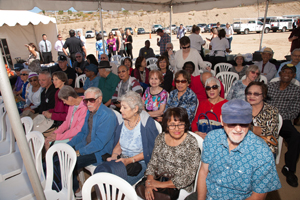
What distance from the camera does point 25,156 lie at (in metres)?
1.19

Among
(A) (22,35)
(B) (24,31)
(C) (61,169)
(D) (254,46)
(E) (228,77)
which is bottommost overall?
(C) (61,169)

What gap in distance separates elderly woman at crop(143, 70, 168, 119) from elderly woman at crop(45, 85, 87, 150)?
107cm

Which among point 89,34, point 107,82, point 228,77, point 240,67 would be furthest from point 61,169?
point 89,34

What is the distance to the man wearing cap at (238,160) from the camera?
1390 millimetres

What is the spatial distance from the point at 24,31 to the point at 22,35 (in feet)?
0.80

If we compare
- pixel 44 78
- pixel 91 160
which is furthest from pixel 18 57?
pixel 91 160

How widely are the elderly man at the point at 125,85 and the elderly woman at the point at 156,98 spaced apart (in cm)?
55

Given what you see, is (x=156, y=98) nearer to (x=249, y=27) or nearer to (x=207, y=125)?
(x=207, y=125)

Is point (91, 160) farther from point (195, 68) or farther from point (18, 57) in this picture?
point (18, 57)

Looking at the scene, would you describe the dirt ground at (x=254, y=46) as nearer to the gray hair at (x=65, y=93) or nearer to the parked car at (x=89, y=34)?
the parked car at (x=89, y=34)

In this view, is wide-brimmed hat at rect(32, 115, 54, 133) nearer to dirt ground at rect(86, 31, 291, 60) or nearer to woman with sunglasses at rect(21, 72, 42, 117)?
woman with sunglasses at rect(21, 72, 42, 117)

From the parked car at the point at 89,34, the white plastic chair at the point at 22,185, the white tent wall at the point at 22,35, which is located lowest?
the white plastic chair at the point at 22,185

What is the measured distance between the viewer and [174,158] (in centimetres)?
189

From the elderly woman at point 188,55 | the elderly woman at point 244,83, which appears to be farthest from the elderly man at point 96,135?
the elderly woman at point 188,55
